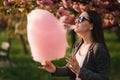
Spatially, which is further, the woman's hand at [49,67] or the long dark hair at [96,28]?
the woman's hand at [49,67]

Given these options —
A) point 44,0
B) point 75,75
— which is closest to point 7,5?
point 44,0

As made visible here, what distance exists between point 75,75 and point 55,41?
0.65 meters

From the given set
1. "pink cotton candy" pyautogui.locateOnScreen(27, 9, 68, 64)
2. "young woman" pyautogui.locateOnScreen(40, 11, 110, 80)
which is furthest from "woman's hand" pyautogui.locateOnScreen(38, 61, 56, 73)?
"pink cotton candy" pyautogui.locateOnScreen(27, 9, 68, 64)

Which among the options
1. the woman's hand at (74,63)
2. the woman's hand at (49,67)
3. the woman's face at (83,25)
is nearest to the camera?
the woman's hand at (74,63)

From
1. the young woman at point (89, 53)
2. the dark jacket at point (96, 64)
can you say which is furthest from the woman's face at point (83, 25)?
the dark jacket at point (96, 64)

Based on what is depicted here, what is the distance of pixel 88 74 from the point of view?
521 centimetres

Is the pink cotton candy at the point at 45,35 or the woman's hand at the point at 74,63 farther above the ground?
the pink cotton candy at the point at 45,35

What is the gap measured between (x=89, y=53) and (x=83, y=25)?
0.33 m

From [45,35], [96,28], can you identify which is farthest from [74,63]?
[96,28]

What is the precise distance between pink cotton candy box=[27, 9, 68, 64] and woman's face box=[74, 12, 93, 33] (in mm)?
222

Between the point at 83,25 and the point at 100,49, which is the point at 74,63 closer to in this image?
the point at 100,49

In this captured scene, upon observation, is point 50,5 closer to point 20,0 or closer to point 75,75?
point 20,0

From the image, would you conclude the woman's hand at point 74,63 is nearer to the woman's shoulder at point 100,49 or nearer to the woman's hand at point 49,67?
the woman's shoulder at point 100,49

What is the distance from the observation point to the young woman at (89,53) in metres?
5.20
